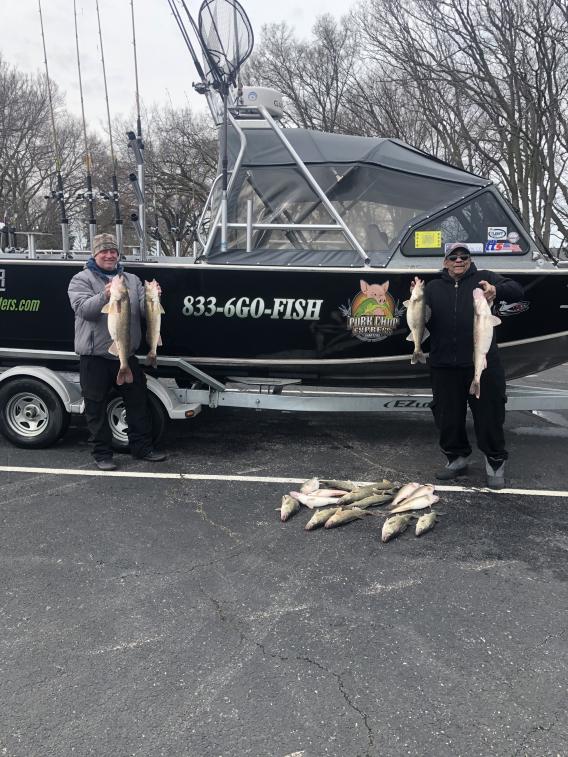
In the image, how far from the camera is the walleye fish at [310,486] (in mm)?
4258

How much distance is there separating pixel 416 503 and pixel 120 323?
2.61 metres

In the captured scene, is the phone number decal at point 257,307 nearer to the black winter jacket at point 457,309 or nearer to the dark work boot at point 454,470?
the black winter jacket at point 457,309

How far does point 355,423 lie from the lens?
640 centimetres

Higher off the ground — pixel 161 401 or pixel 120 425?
pixel 161 401

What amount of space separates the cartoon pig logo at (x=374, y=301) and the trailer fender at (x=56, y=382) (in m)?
2.68

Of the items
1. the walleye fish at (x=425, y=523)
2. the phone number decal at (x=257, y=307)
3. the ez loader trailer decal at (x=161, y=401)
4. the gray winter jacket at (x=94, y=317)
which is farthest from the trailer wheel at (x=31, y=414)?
the walleye fish at (x=425, y=523)

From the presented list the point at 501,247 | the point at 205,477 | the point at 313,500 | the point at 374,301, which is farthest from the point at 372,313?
the point at 205,477

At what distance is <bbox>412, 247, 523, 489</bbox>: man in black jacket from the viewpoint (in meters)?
4.28

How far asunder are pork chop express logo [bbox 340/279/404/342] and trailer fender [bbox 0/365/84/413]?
2562mm

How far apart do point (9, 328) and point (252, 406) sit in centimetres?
242

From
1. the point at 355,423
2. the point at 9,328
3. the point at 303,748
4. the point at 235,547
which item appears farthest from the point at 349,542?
the point at 9,328

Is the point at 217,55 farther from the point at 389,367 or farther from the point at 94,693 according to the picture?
the point at 94,693

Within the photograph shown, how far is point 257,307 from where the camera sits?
16.1 feet

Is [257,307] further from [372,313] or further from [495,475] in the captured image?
[495,475]
